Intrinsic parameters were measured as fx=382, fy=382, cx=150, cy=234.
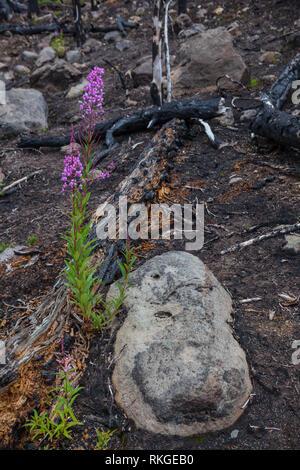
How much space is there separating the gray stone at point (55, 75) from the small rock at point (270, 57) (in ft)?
17.6

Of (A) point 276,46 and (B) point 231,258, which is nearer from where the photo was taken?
(B) point 231,258

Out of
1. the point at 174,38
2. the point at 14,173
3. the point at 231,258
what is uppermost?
the point at 174,38

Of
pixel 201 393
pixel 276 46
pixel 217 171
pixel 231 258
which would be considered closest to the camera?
pixel 201 393

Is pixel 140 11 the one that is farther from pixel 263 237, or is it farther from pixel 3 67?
pixel 263 237

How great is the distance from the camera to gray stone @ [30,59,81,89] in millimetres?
11227

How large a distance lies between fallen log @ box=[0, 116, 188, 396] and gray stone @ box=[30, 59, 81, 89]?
719 cm

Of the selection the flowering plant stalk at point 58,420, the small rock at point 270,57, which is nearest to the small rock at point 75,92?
the small rock at point 270,57

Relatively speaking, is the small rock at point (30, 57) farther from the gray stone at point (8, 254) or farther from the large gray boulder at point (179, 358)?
the large gray boulder at point (179, 358)

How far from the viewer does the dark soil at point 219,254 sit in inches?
99.0

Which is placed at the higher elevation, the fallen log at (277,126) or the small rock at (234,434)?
the fallen log at (277,126)

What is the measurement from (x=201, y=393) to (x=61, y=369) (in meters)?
1.03

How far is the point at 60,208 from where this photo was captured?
19.1 ft
